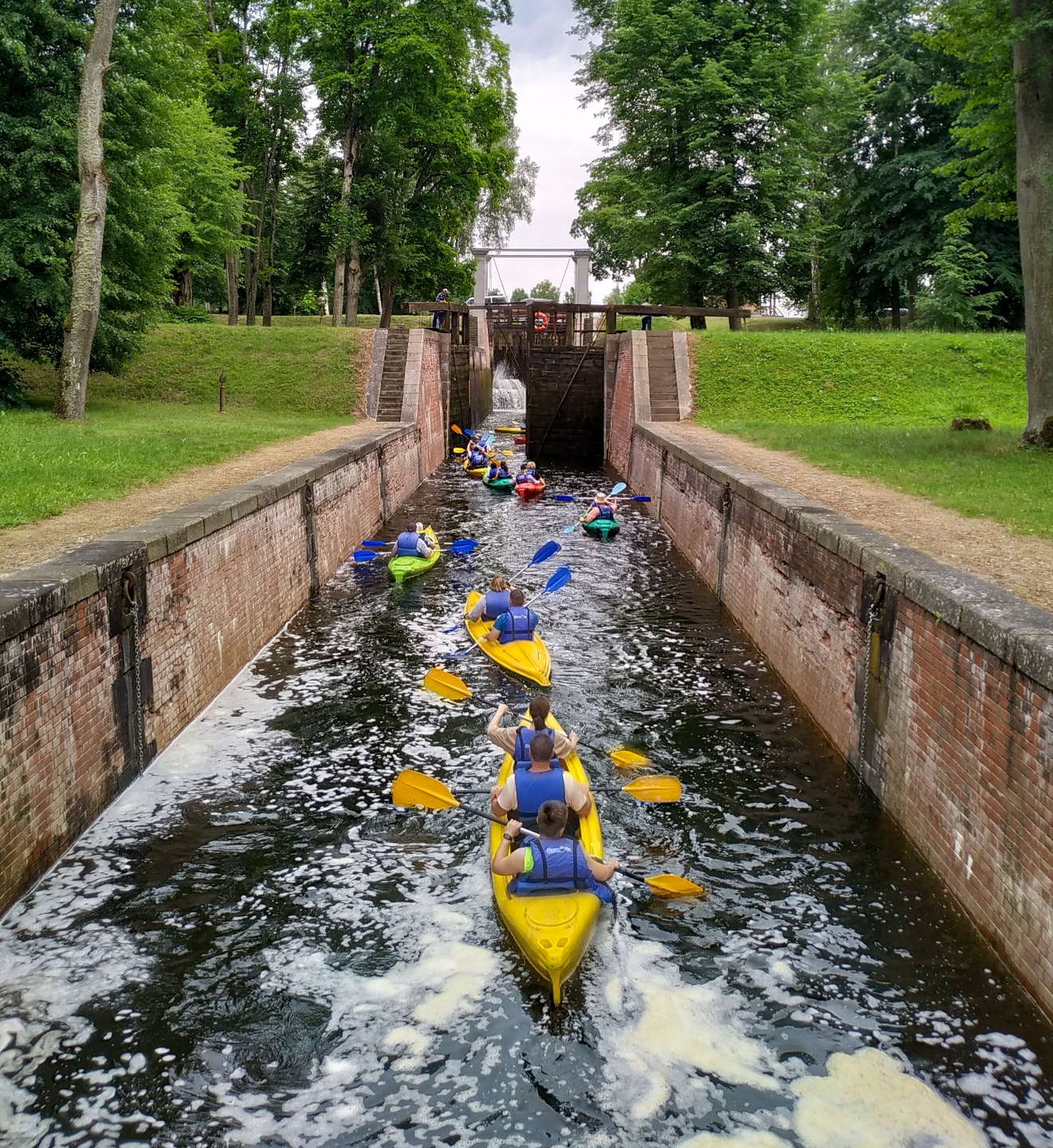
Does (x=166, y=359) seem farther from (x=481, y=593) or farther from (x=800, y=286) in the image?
(x=800, y=286)

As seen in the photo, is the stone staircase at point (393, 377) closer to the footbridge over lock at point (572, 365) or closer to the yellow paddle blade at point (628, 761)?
the footbridge over lock at point (572, 365)

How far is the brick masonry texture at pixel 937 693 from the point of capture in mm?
5473

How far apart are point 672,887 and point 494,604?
19.2ft

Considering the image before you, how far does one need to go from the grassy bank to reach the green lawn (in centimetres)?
980

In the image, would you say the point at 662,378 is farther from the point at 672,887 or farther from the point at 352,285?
the point at 672,887

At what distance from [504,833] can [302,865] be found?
5.19 ft


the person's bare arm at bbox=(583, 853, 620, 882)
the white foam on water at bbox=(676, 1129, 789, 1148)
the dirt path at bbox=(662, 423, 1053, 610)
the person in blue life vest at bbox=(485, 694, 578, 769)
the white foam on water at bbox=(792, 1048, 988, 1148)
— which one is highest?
the dirt path at bbox=(662, 423, 1053, 610)

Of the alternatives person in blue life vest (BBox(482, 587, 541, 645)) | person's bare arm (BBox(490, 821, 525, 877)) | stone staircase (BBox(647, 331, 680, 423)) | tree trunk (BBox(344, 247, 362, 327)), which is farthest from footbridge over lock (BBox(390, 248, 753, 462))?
person's bare arm (BBox(490, 821, 525, 877))

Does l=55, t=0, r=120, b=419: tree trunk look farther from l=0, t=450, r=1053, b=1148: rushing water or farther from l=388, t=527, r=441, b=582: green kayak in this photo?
l=0, t=450, r=1053, b=1148: rushing water

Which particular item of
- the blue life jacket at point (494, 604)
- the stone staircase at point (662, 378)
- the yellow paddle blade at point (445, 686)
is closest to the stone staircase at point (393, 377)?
the stone staircase at point (662, 378)

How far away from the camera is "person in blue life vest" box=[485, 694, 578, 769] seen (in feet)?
23.8

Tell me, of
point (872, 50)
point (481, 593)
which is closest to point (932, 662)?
point (481, 593)

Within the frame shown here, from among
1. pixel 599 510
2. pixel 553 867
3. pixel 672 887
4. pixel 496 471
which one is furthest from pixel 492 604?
pixel 496 471

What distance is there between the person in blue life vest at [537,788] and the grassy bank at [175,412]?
19.9 ft
